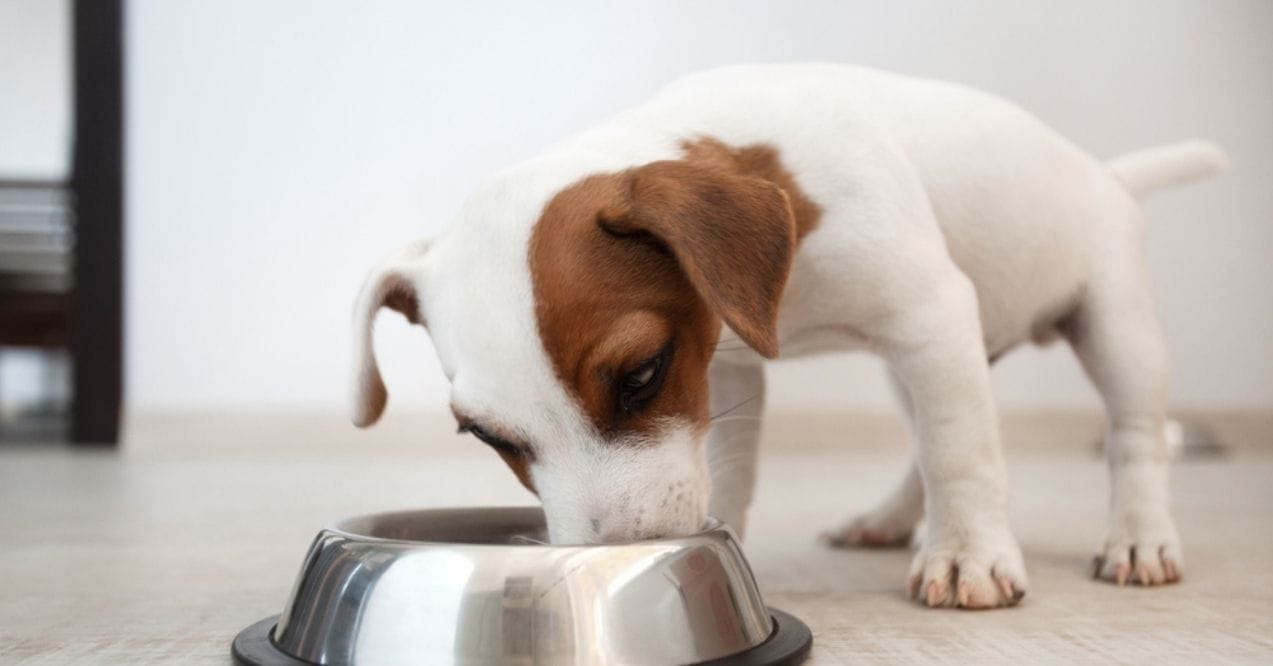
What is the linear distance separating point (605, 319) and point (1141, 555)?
1131 mm

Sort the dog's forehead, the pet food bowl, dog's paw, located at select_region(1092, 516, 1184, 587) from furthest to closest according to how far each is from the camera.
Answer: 1. dog's paw, located at select_region(1092, 516, 1184, 587)
2. the dog's forehead
3. the pet food bowl

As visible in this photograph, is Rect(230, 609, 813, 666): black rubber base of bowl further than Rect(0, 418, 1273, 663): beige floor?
No

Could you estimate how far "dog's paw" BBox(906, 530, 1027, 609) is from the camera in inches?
75.6

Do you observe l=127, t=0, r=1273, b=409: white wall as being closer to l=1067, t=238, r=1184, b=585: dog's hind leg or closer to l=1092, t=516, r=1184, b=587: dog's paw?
l=1067, t=238, r=1184, b=585: dog's hind leg

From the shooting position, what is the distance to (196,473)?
4574 mm

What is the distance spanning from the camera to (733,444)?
231 centimetres

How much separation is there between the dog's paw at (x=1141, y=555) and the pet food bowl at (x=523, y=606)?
84 cm

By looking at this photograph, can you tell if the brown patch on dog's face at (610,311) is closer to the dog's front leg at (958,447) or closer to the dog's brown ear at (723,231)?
the dog's brown ear at (723,231)

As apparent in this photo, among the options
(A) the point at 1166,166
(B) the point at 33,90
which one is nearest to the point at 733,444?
(A) the point at 1166,166

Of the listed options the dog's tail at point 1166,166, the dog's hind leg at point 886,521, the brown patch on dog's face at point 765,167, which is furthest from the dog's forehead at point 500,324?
the dog's tail at point 1166,166

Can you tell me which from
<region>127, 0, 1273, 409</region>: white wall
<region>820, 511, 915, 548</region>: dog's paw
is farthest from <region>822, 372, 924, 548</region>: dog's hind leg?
<region>127, 0, 1273, 409</region>: white wall

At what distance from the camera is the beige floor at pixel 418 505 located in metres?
1.72

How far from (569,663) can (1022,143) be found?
1364mm

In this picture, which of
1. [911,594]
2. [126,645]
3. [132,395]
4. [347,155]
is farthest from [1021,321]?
[132,395]
